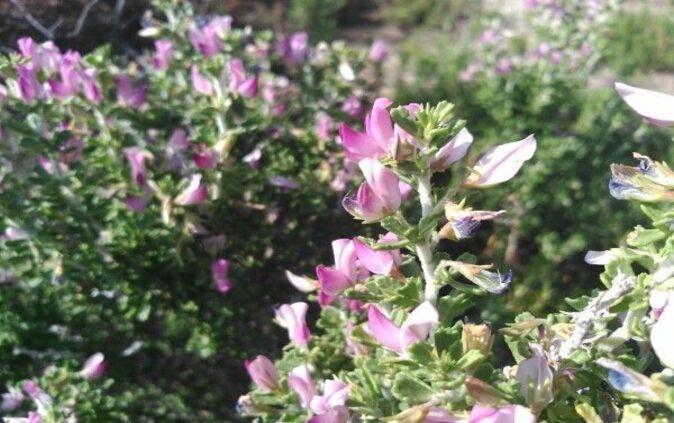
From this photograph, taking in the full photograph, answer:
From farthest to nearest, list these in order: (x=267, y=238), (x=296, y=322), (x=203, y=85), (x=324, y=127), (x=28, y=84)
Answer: (x=324, y=127) < (x=267, y=238) < (x=203, y=85) < (x=28, y=84) < (x=296, y=322)

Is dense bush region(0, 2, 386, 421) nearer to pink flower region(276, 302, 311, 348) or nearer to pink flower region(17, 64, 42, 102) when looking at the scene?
pink flower region(17, 64, 42, 102)

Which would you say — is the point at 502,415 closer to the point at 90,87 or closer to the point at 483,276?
the point at 483,276

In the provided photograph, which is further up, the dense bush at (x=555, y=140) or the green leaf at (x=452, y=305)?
the green leaf at (x=452, y=305)

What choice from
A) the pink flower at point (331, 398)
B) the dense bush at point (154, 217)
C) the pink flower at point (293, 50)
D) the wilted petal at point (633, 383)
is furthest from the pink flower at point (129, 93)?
the wilted petal at point (633, 383)

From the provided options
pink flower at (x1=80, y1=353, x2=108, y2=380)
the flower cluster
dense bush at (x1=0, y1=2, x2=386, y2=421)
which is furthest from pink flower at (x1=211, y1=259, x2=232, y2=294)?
the flower cluster

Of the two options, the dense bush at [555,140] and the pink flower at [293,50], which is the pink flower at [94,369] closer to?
the pink flower at [293,50]

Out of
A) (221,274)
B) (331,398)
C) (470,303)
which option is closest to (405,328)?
(470,303)
